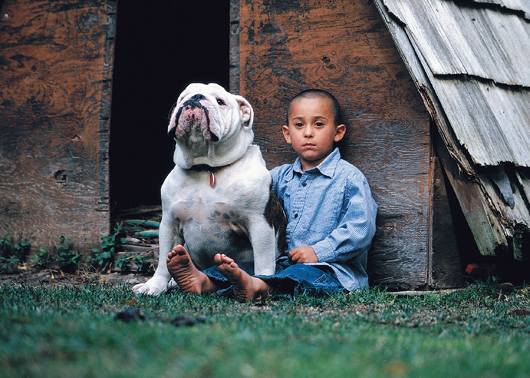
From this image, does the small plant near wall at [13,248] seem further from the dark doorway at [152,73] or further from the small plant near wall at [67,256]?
the dark doorway at [152,73]

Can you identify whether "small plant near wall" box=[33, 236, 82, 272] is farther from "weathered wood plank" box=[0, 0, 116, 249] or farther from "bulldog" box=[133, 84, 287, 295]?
"bulldog" box=[133, 84, 287, 295]

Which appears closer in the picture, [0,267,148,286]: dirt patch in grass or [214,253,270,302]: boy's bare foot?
[214,253,270,302]: boy's bare foot

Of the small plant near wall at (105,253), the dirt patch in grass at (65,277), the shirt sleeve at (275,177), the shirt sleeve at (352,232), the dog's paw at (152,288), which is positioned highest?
the shirt sleeve at (275,177)

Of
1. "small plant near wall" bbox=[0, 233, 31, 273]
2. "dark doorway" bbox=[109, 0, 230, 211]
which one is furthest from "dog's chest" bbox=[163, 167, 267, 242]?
"dark doorway" bbox=[109, 0, 230, 211]

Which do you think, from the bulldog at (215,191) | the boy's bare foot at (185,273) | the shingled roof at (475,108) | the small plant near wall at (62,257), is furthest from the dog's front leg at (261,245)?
the small plant near wall at (62,257)

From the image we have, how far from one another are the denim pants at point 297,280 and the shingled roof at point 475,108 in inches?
40.6

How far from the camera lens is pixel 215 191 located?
2904 millimetres

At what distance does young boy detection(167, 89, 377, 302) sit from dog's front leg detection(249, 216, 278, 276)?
0.09m

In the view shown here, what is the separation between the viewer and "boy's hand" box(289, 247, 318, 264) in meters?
3.01

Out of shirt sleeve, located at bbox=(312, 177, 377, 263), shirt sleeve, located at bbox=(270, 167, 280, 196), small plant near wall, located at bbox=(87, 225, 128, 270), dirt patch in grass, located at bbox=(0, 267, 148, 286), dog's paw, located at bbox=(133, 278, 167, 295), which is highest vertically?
shirt sleeve, located at bbox=(270, 167, 280, 196)

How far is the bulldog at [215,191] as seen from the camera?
2.86m

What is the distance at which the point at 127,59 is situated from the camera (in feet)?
16.5

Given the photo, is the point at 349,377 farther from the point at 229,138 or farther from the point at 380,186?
the point at 380,186

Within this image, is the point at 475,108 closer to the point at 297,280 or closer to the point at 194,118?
the point at 297,280
